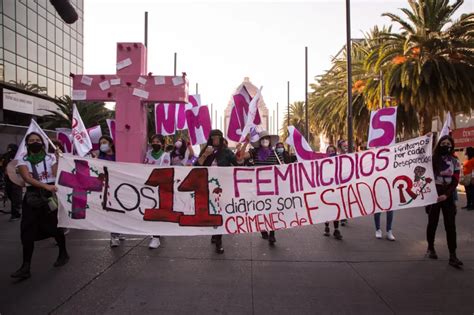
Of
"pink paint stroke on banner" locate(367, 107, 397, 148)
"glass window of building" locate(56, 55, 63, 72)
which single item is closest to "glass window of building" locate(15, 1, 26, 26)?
"glass window of building" locate(56, 55, 63, 72)

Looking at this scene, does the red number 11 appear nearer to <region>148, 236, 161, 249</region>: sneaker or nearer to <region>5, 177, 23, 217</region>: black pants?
<region>148, 236, 161, 249</region>: sneaker

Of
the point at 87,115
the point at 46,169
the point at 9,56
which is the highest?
the point at 9,56

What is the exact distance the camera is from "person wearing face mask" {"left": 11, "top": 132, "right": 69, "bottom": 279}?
494 cm

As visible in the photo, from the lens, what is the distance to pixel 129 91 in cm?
793

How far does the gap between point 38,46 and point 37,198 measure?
109 feet

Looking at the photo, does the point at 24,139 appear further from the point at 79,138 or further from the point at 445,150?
the point at 445,150


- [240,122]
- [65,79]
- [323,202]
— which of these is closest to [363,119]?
[240,122]

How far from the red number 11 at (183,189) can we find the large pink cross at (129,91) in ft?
8.43

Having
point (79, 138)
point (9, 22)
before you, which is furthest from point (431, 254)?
point (9, 22)

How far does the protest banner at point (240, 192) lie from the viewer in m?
5.40

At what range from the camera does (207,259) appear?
572cm

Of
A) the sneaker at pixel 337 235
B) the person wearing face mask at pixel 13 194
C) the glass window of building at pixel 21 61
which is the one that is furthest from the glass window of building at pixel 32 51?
the sneaker at pixel 337 235

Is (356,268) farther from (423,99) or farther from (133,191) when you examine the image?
(423,99)

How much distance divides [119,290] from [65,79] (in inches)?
1505
